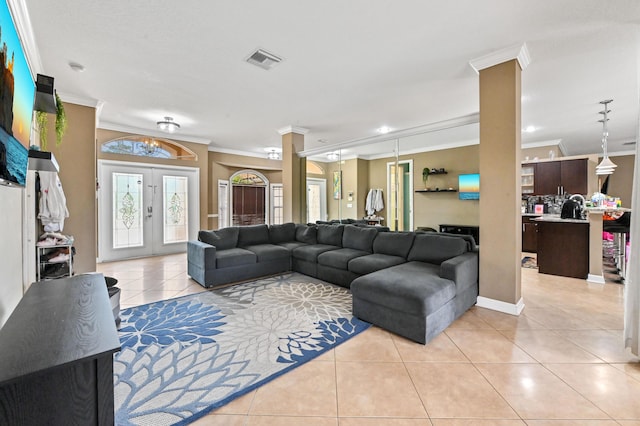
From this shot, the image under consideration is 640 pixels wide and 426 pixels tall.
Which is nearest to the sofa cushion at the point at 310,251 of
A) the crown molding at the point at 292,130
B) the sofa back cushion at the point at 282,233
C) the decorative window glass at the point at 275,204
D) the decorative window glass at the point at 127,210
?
the sofa back cushion at the point at 282,233

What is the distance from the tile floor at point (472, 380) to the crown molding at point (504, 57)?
262 centimetres

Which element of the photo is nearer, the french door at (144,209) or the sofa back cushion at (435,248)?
the sofa back cushion at (435,248)

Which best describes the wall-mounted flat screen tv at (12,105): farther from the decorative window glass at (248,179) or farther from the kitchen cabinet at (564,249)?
the decorative window glass at (248,179)

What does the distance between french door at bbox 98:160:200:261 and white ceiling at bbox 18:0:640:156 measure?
1632 millimetres

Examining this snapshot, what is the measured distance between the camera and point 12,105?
1.44m

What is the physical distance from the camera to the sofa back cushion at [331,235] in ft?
15.6

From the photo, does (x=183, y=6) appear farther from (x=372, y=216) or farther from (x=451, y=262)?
(x=372, y=216)

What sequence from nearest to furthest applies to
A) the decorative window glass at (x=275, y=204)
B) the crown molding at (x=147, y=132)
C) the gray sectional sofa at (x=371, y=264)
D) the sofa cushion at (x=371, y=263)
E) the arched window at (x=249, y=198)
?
the gray sectional sofa at (x=371, y=264) < the sofa cushion at (x=371, y=263) < the crown molding at (x=147, y=132) < the arched window at (x=249, y=198) < the decorative window glass at (x=275, y=204)

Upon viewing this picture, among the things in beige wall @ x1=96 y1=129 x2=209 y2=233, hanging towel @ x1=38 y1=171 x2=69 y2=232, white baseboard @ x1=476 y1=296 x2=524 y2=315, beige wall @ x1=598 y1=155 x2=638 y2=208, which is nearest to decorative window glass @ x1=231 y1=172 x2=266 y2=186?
beige wall @ x1=96 y1=129 x2=209 y2=233

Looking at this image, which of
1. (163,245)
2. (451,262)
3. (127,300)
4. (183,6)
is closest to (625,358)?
(451,262)

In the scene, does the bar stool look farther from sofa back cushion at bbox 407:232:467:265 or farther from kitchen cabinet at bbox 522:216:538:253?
sofa back cushion at bbox 407:232:467:265

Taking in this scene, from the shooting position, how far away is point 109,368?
994 millimetres

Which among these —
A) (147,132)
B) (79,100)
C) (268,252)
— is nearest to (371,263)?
(268,252)

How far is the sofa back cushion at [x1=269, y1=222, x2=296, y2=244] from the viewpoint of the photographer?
16.8 feet
